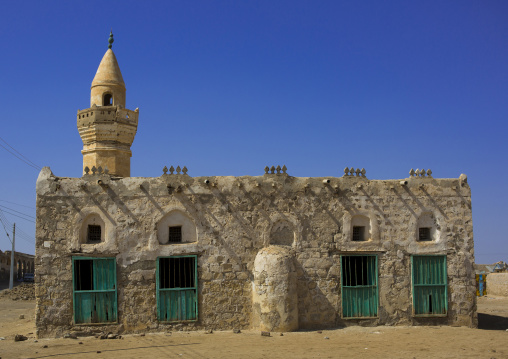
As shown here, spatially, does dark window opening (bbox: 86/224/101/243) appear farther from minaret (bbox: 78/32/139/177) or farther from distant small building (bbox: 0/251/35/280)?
distant small building (bbox: 0/251/35/280)

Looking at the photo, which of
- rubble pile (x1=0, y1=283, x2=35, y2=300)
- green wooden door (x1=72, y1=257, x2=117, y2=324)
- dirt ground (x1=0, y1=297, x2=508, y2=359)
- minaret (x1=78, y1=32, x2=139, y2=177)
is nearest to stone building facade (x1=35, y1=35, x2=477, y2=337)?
green wooden door (x1=72, y1=257, x2=117, y2=324)

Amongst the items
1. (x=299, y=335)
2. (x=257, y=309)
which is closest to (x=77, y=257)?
(x=257, y=309)

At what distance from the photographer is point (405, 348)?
12367mm

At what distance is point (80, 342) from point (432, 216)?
10.3 meters

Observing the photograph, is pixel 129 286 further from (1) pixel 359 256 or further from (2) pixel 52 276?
(1) pixel 359 256

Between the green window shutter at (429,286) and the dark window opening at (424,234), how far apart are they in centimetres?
58

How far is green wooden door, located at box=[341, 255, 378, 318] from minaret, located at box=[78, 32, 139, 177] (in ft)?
33.3

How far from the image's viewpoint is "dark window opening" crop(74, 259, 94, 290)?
46.2 ft

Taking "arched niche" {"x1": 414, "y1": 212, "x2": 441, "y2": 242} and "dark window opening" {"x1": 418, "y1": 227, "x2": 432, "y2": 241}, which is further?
"dark window opening" {"x1": 418, "y1": 227, "x2": 432, "y2": 241}

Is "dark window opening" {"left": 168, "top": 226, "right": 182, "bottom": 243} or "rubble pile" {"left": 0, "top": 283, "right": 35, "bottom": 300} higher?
"dark window opening" {"left": 168, "top": 226, "right": 182, "bottom": 243}

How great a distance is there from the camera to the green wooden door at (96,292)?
13.9 metres

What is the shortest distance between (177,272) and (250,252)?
6.73 ft

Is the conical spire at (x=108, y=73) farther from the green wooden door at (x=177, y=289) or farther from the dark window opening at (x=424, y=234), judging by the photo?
the dark window opening at (x=424, y=234)

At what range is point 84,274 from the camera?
14.3m
